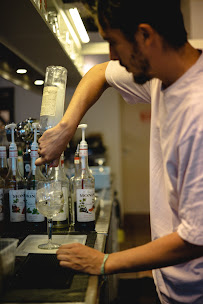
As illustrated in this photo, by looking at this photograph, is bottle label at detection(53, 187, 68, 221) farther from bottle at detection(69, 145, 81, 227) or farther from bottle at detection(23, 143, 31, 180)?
bottle at detection(23, 143, 31, 180)

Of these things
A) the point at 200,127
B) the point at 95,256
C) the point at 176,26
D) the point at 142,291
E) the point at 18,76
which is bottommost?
the point at 142,291

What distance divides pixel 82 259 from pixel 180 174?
334 millimetres

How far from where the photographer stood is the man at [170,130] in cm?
79

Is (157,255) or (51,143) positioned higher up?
(51,143)

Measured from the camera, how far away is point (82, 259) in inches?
35.2

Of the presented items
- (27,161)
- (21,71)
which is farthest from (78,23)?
(27,161)

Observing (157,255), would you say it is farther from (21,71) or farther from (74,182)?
(21,71)

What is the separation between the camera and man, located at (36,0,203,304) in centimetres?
79

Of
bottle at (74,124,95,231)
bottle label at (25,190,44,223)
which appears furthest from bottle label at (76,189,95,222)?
bottle label at (25,190,44,223)

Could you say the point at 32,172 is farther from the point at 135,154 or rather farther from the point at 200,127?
the point at 135,154

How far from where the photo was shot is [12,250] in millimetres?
871

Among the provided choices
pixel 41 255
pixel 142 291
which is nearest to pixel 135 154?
pixel 142 291

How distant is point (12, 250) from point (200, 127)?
0.55 meters

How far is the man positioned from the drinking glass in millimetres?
276
